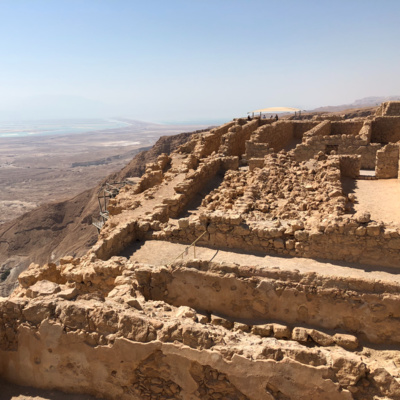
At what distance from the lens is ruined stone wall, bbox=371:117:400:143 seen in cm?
1827

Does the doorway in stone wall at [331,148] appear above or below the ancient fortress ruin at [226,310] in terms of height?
above

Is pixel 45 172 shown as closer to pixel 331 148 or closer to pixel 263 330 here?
pixel 331 148

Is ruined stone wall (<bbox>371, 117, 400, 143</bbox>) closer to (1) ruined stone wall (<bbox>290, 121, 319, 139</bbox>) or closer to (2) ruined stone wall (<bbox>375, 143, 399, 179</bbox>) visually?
(1) ruined stone wall (<bbox>290, 121, 319, 139</bbox>)

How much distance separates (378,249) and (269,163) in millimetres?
6793

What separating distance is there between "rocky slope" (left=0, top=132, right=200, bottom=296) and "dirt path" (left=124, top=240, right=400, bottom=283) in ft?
71.2

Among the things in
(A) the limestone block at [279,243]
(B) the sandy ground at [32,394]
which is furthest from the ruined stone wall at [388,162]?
(B) the sandy ground at [32,394]

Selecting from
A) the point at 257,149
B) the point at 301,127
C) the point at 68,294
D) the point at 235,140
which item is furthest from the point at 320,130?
the point at 68,294

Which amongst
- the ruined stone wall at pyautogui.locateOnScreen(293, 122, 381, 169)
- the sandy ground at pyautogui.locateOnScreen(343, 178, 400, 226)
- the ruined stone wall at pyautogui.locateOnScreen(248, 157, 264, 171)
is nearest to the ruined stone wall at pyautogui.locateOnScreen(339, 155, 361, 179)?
the sandy ground at pyautogui.locateOnScreen(343, 178, 400, 226)

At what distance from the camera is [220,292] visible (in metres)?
6.36

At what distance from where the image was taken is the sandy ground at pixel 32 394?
15.7 feet

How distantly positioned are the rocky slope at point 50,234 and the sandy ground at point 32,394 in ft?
77.4

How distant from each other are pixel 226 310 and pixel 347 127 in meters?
15.9

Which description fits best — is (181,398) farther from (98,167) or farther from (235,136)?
(98,167)

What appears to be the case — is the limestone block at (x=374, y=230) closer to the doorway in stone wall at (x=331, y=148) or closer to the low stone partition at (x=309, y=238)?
the low stone partition at (x=309, y=238)
